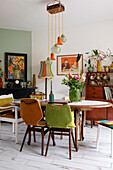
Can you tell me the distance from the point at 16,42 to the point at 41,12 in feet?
4.98

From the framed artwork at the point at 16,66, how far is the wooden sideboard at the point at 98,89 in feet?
6.60

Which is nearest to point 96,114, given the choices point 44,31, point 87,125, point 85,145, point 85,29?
point 87,125

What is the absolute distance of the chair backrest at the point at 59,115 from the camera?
96.4 inches

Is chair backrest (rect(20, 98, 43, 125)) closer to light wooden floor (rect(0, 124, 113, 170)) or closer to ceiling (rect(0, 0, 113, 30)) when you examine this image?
light wooden floor (rect(0, 124, 113, 170))

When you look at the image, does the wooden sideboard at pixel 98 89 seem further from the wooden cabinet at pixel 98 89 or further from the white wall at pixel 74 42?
the white wall at pixel 74 42

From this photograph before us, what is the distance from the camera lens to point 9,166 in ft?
7.39

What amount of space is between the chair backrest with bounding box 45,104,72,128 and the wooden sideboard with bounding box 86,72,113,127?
1.90m

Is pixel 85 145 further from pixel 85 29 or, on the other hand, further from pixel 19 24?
pixel 19 24

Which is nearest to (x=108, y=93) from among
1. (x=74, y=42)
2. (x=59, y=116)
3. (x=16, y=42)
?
(x=74, y=42)

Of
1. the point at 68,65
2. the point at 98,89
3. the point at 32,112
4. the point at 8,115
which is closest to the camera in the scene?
the point at 32,112

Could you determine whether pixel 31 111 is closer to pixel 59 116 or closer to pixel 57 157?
pixel 59 116

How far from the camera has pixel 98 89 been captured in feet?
14.1

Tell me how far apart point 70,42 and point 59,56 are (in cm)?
51

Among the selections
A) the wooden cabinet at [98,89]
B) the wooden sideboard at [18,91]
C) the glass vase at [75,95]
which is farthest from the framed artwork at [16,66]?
the glass vase at [75,95]
